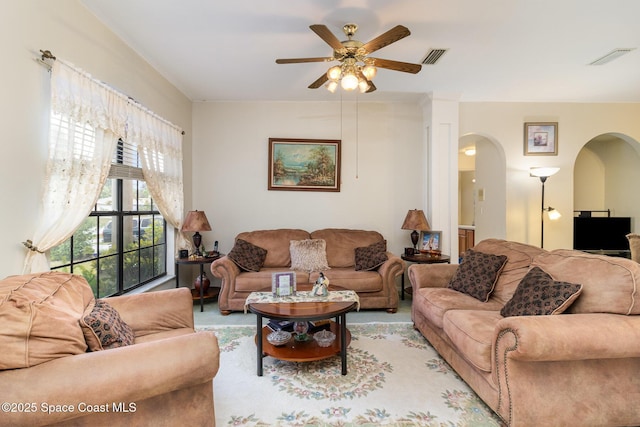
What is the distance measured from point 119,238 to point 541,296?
3621mm

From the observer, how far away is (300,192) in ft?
15.2

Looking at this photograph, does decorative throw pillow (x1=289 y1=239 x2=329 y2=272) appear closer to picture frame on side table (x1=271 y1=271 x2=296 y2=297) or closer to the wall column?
picture frame on side table (x1=271 y1=271 x2=296 y2=297)

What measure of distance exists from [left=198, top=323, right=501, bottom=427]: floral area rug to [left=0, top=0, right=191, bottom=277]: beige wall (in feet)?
5.32

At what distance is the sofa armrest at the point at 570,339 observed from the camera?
1535mm

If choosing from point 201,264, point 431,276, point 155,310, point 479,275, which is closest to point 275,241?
point 201,264

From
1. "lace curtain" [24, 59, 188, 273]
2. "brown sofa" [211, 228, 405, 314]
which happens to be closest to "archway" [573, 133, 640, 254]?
"brown sofa" [211, 228, 405, 314]

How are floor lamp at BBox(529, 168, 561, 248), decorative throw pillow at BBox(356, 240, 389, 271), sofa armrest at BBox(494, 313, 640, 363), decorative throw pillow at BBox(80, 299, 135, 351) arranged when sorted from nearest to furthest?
decorative throw pillow at BBox(80, 299, 135, 351) < sofa armrest at BBox(494, 313, 640, 363) < decorative throw pillow at BBox(356, 240, 389, 271) < floor lamp at BBox(529, 168, 561, 248)

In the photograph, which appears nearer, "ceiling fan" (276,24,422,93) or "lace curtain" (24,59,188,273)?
"lace curtain" (24,59,188,273)

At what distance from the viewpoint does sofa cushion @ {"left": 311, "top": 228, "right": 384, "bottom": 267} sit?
4.14m

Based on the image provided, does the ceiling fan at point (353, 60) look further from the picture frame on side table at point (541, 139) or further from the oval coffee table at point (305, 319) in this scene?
the picture frame on side table at point (541, 139)

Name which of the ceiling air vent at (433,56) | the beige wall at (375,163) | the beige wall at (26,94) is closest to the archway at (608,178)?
the beige wall at (375,163)

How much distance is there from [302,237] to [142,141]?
2.26 m

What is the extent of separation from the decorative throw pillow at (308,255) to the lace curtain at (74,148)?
2.23 m

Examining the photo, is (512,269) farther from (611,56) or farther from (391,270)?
(611,56)
